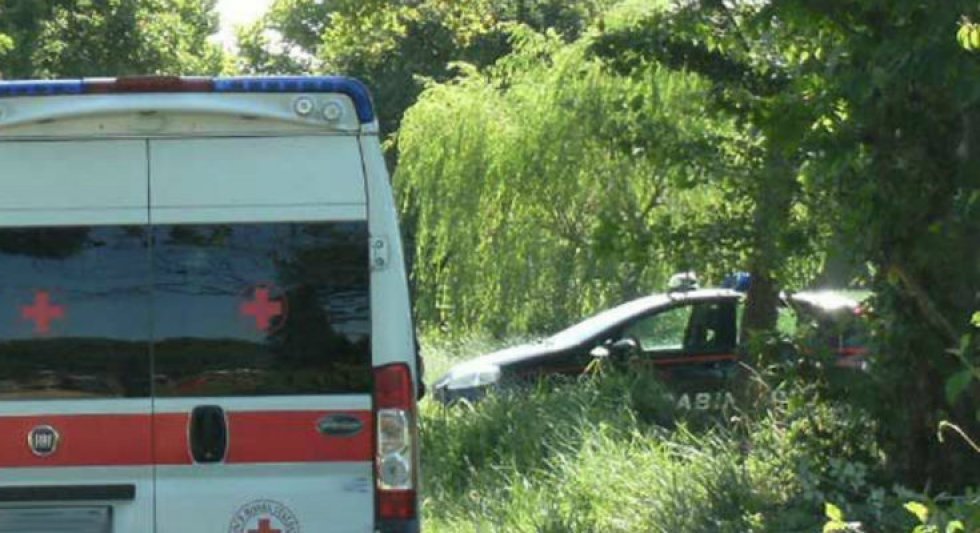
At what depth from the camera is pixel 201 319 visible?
5555 millimetres

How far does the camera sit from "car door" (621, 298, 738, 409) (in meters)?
13.9

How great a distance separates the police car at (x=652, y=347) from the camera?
13812 millimetres

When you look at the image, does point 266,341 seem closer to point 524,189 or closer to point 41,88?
point 41,88

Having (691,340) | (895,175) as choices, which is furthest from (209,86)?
(691,340)

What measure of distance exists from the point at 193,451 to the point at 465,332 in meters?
15.2

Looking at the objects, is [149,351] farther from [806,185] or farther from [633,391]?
[633,391]

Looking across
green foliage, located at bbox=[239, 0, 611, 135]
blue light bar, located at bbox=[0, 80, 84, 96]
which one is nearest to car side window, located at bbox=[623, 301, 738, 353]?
green foliage, located at bbox=[239, 0, 611, 135]

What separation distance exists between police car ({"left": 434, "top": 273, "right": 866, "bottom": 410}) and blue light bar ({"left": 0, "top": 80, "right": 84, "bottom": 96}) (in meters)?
8.09

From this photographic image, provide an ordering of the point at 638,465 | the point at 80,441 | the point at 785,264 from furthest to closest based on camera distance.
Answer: the point at 638,465, the point at 785,264, the point at 80,441

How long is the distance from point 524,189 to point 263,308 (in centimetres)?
1235

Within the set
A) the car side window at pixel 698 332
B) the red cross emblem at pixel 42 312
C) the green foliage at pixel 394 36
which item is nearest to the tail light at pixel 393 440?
the red cross emblem at pixel 42 312

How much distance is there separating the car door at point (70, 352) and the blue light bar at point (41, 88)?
18 cm

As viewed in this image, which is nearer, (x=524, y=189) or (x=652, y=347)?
(x=652, y=347)

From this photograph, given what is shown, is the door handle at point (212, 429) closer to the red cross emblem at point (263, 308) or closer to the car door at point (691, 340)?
the red cross emblem at point (263, 308)
